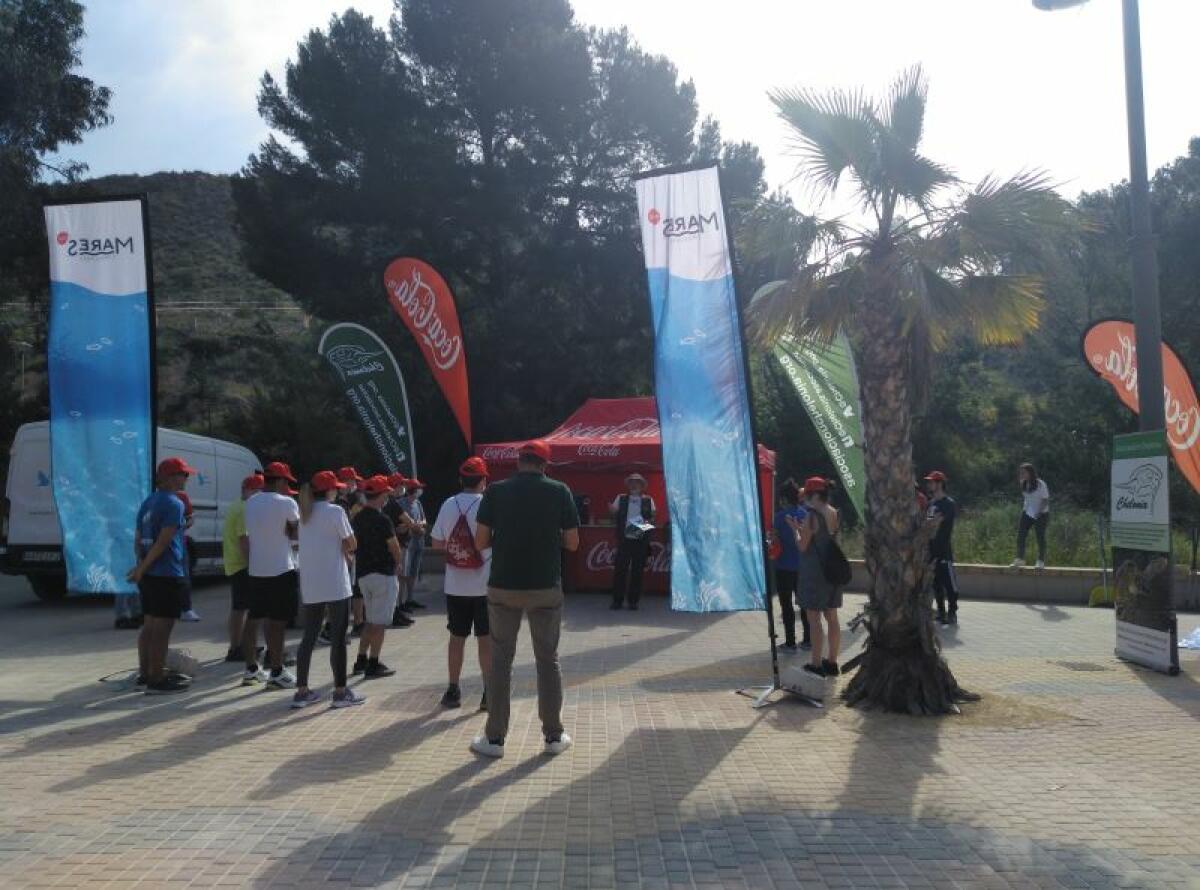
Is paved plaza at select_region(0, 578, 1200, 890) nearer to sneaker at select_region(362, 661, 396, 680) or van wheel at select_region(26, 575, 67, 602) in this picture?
sneaker at select_region(362, 661, 396, 680)

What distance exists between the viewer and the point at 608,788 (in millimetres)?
6090

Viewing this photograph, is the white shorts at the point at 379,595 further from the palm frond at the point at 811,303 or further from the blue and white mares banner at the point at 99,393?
the palm frond at the point at 811,303

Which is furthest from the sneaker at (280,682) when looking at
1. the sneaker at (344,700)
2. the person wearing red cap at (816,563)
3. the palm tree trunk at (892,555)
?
the palm tree trunk at (892,555)

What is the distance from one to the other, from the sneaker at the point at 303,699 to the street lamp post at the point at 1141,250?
24.9 ft

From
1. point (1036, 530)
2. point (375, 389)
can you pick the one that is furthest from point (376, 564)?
point (1036, 530)

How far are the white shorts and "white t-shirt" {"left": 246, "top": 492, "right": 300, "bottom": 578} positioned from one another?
642mm

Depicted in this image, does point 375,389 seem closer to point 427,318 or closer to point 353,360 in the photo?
point 353,360

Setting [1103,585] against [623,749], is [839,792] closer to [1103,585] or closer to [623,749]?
[623,749]

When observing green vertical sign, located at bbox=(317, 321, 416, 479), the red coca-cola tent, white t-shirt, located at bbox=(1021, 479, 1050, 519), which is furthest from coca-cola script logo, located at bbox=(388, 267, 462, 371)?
white t-shirt, located at bbox=(1021, 479, 1050, 519)

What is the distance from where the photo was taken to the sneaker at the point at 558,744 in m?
6.85

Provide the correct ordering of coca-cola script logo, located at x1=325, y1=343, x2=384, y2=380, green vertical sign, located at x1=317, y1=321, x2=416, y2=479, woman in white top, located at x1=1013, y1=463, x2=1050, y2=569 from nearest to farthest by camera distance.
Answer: green vertical sign, located at x1=317, y1=321, x2=416, y2=479
coca-cola script logo, located at x1=325, y1=343, x2=384, y2=380
woman in white top, located at x1=1013, y1=463, x2=1050, y2=569

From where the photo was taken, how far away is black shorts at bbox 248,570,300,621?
8.92 m

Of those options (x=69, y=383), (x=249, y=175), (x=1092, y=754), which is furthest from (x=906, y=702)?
(x=249, y=175)

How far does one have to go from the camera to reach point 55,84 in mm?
28188
